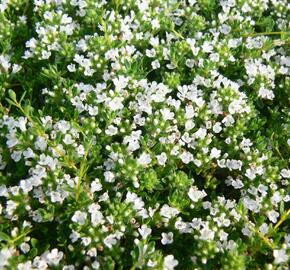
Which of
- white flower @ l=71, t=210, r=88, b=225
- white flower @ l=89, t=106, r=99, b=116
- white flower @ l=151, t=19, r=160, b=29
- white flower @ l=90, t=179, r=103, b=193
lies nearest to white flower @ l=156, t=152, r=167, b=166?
white flower @ l=90, t=179, r=103, b=193

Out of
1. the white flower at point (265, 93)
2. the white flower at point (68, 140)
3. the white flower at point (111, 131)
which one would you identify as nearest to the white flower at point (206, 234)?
the white flower at point (111, 131)

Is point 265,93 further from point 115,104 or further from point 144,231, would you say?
point 144,231

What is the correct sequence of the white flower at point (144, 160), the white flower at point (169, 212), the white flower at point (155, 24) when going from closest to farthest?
the white flower at point (169, 212), the white flower at point (144, 160), the white flower at point (155, 24)

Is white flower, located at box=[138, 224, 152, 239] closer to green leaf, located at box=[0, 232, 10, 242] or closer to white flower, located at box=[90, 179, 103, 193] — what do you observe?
white flower, located at box=[90, 179, 103, 193]

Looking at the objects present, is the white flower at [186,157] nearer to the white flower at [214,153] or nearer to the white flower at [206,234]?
the white flower at [214,153]

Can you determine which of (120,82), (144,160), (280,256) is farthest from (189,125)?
(280,256)

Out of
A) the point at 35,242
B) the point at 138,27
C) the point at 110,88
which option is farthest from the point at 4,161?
the point at 138,27
